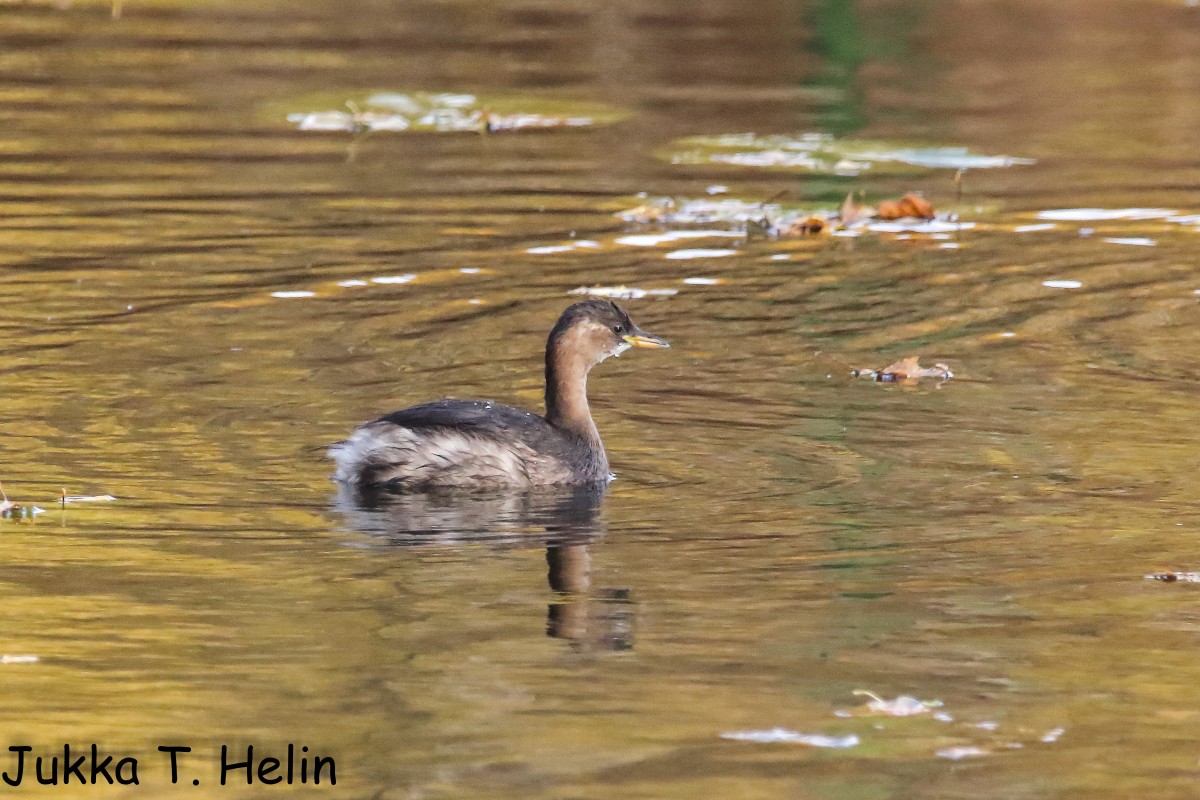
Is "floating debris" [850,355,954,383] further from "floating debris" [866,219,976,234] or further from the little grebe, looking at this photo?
"floating debris" [866,219,976,234]

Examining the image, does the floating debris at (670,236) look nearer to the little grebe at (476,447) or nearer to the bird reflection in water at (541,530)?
the little grebe at (476,447)

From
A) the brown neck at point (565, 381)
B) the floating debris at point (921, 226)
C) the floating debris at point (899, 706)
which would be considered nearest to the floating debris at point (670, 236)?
the floating debris at point (921, 226)

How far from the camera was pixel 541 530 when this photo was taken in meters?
9.20

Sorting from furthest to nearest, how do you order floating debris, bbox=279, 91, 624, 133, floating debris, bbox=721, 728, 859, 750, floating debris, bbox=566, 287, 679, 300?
floating debris, bbox=279, 91, 624, 133
floating debris, bbox=566, 287, 679, 300
floating debris, bbox=721, 728, 859, 750

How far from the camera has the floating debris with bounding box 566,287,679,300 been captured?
13.7m

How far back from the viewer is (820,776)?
6.14 m

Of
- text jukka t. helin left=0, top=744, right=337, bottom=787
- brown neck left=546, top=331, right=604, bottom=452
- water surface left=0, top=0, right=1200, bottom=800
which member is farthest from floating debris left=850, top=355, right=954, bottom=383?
text jukka t. helin left=0, top=744, right=337, bottom=787

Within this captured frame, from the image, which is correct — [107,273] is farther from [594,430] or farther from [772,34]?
[772,34]

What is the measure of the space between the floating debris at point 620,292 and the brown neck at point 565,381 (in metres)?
3.17

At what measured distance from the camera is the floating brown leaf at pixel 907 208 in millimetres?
16156

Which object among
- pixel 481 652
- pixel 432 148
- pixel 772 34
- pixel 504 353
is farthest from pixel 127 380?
pixel 772 34

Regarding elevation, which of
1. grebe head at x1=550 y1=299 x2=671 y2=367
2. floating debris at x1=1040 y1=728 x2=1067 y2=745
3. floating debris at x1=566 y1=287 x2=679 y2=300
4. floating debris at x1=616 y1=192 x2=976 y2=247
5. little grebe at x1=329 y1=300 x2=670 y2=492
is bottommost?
floating debris at x1=1040 y1=728 x2=1067 y2=745

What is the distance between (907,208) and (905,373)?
4595mm

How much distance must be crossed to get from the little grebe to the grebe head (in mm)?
84
